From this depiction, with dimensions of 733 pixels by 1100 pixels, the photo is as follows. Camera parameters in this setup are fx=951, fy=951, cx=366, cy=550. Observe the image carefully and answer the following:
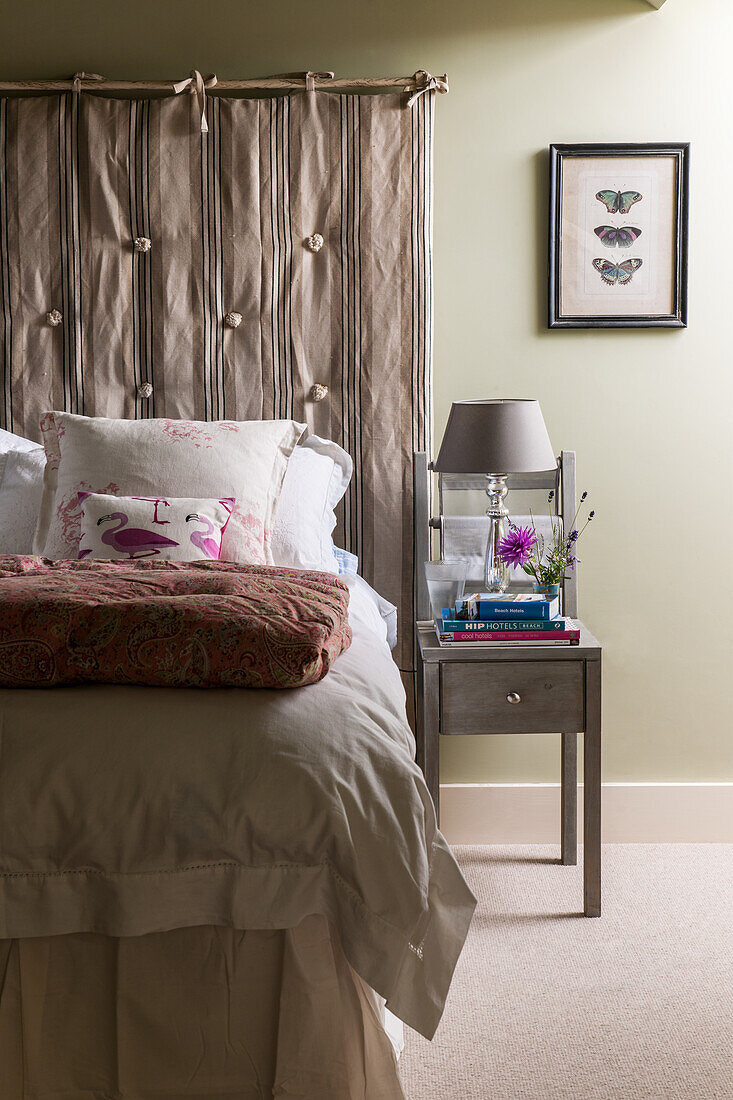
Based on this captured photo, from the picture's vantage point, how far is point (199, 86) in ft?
8.09

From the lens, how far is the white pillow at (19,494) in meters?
2.24

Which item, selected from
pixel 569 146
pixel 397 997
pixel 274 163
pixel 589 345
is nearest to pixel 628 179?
pixel 569 146

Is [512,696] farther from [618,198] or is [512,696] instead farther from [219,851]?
[618,198]

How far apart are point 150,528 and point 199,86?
1250 millimetres

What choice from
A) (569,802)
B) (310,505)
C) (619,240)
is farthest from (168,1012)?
(619,240)

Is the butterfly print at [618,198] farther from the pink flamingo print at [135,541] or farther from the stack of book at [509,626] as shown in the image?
the pink flamingo print at [135,541]

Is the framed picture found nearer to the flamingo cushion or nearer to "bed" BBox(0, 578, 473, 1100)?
the flamingo cushion

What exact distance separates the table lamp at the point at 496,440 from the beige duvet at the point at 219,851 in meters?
1.21

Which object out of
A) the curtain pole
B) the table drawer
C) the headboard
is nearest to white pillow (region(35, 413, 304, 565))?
the headboard

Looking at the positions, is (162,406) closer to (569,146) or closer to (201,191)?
(201,191)

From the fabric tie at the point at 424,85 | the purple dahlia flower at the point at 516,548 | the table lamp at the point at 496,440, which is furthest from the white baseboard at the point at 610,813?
the fabric tie at the point at 424,85

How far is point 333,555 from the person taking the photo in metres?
2.39

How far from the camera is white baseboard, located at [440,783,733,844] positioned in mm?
2646

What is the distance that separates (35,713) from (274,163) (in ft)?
5.92
